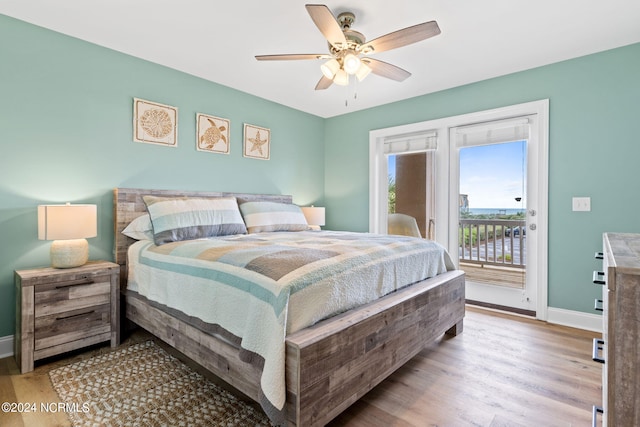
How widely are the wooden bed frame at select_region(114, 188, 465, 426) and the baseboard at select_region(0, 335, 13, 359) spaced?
74cm

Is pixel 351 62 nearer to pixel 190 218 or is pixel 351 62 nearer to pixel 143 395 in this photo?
pixel 190 218

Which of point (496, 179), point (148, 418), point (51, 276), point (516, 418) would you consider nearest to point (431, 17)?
point (496, 179)

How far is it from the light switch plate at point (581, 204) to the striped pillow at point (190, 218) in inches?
119

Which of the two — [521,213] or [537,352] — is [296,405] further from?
[521,213]

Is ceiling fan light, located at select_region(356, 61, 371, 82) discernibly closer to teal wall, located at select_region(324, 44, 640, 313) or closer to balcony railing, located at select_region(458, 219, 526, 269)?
teal wall, located at select_region(324, 44, 640, 313)

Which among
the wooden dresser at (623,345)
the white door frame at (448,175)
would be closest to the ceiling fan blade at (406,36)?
the wooden dresser at (623,345)

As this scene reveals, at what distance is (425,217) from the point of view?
389 cm

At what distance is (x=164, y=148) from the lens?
10.1ft

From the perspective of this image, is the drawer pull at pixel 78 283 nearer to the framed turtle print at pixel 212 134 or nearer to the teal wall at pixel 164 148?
the teal wall at pixel 164 148

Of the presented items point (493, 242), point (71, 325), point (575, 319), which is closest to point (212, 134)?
point (71, 325)

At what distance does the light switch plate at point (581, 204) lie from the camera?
110 inches

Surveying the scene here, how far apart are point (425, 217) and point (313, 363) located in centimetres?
294

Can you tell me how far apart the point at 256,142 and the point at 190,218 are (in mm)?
1562

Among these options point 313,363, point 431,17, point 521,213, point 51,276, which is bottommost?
point 313,363
